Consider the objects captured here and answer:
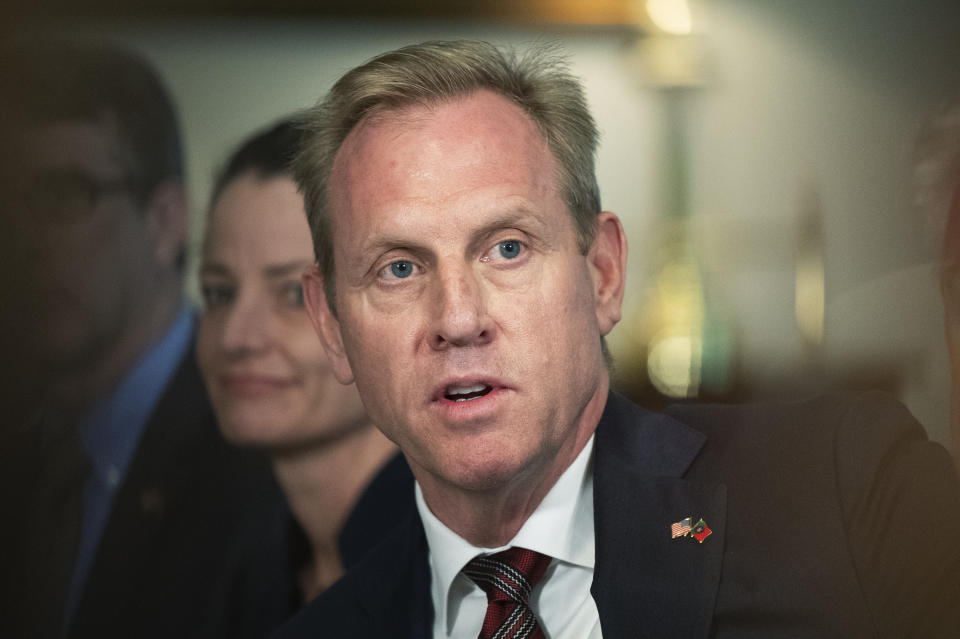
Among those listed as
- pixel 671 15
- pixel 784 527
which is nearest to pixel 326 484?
pixel 784 527

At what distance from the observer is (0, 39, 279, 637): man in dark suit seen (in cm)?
257

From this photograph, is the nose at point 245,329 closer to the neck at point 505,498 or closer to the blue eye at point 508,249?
the neck at point 505,498

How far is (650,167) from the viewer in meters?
2.30

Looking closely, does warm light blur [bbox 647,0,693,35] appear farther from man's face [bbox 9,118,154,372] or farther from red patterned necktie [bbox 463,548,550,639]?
man's face [bbox 9,118,154,372]

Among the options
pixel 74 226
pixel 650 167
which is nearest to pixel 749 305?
pixel 650 167

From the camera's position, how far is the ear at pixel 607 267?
6.07ft

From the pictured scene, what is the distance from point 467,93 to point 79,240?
126 centimetres

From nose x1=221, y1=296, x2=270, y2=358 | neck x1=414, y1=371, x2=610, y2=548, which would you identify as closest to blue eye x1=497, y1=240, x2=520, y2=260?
neck x1=414, y1=371, x2=610, y2=548

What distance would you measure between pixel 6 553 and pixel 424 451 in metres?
1.42

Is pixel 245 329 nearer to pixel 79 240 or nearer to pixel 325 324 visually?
pixel 79 240

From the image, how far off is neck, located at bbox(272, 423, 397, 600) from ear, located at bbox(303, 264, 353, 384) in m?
0.52

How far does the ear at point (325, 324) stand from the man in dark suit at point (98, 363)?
2.21ft

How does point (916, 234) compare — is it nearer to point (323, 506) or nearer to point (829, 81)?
point (829, 81)

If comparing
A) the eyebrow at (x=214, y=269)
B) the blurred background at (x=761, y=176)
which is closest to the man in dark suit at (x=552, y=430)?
the blurred background at (x=761, y=176)
